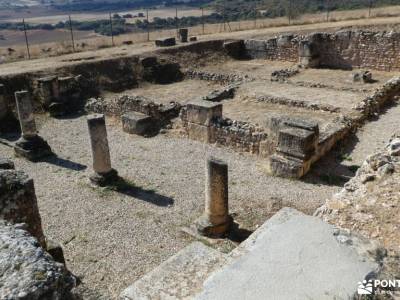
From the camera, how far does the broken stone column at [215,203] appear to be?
29.5 feet

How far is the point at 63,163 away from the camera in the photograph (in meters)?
13.5

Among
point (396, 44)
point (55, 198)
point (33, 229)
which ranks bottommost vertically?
point (55, 198)

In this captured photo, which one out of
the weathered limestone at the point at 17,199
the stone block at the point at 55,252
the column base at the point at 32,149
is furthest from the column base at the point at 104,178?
the weathered limestone at the point at 17,199

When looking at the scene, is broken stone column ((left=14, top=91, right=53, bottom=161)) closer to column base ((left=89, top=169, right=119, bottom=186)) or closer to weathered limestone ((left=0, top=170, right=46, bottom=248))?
column base ((left=89, top=169, right=119, bottom=186))

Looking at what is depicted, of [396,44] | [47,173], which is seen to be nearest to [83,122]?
[47,173]

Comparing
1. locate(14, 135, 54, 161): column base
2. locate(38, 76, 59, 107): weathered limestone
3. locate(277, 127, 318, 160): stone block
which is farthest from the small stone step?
locate(38, 76, 59, 107): weathered limestone

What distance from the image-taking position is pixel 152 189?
11453mm

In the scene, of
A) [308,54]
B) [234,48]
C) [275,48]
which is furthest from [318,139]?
[234,48]

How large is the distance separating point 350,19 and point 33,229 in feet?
97.7

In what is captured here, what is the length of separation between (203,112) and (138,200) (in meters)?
4.60

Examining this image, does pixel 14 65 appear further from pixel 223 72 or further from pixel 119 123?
pixel 223 72

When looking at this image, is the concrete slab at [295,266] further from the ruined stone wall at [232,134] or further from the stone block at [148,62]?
the stone block at [148,62]

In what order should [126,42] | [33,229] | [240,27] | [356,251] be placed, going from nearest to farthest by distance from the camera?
[356,251] → [33,229] → [126,42] → [240,27]

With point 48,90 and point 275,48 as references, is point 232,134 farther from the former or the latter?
point 275,48
